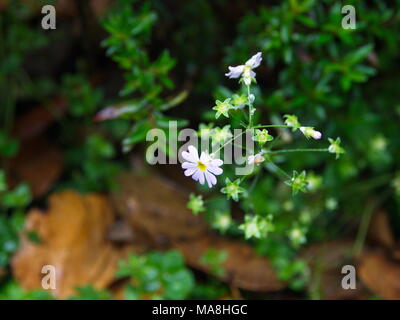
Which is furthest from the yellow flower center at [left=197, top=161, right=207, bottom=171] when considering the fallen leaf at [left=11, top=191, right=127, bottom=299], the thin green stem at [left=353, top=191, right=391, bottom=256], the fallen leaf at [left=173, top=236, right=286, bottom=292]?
the thin green stem at [left=353, top=191, right=391, bottom=256]

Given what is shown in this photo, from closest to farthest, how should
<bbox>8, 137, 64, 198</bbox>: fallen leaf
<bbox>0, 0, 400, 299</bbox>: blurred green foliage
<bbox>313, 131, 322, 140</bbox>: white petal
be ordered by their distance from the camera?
<bbox>313, 131, 322, 140</bbox>: white petal < <bbox>0, 0, 400, 299</bbox>: blurred green foliage < <bbox>8, 137, 64, 198</bbox>: fallen leaf

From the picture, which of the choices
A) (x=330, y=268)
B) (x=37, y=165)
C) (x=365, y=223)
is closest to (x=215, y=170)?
(x=330, y=268)

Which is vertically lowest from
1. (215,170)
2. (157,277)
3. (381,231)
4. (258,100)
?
(157,277)

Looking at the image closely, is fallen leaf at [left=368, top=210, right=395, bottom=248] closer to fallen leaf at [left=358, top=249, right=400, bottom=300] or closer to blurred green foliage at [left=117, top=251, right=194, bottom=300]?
fallen leaf at [left=358, top=249, right=400, bottom=300]

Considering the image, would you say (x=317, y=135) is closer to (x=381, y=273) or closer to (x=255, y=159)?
(x=255, y=159)

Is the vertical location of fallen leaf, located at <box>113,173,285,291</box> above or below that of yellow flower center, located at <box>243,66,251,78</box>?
below

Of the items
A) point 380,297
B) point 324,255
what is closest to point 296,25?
point 324,255
